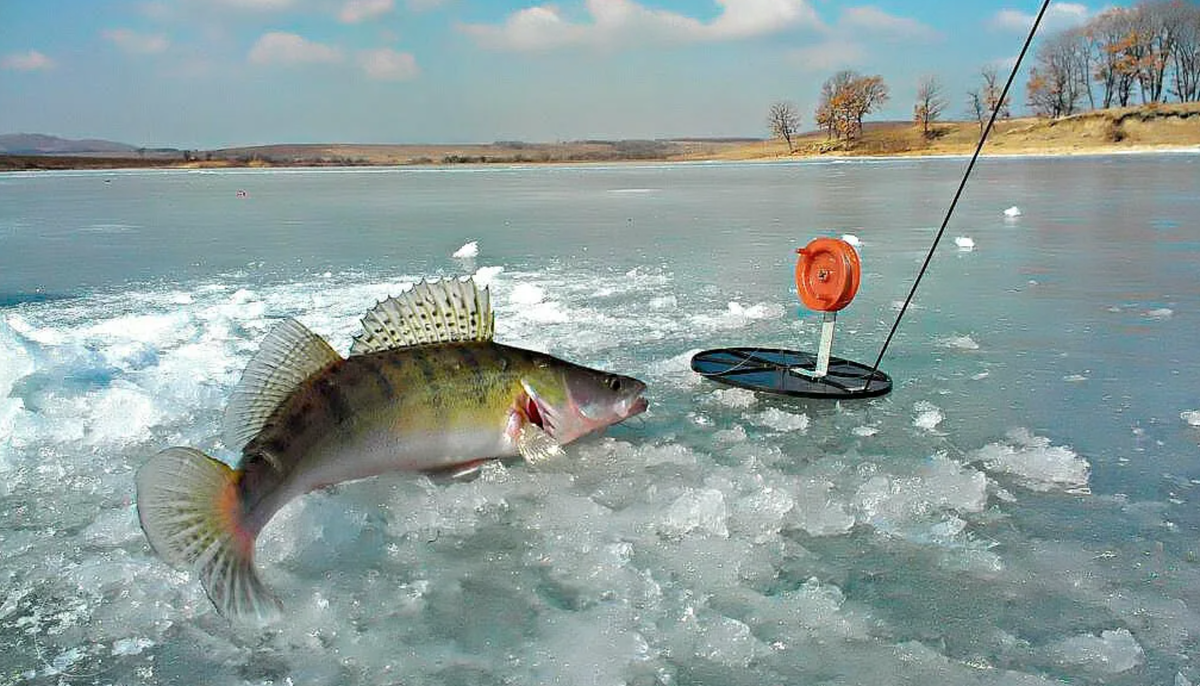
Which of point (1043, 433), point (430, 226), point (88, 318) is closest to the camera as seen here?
point (1043, 433)

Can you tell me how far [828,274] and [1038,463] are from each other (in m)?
1.41

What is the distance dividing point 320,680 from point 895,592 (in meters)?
1.64

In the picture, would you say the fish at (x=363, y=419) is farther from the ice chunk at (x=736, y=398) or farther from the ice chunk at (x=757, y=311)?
the ice chunk at (x=757, y=311)

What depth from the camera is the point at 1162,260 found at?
888 centimetres

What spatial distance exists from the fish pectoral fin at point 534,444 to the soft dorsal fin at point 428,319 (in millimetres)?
399

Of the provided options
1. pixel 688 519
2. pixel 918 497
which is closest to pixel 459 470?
pixel 688 519

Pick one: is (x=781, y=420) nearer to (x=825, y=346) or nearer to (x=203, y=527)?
(x=825, y=346)

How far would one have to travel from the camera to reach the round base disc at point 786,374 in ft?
14.2

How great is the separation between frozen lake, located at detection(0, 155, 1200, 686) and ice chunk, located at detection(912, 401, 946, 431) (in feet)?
0.09

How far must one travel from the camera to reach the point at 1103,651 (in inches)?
88.0

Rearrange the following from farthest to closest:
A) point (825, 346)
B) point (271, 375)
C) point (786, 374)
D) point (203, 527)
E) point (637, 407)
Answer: point (786, 374) < point (825, 346) < point (637, 407) < point (271, 375) < point (203, 527)

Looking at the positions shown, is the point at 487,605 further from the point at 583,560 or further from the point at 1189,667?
the point at 1189,667

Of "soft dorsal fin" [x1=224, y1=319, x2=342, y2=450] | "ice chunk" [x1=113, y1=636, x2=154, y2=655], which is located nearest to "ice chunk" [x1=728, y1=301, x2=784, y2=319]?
"soft dorsal fin" [x1=224, y1=319, x2=342, y2=450]

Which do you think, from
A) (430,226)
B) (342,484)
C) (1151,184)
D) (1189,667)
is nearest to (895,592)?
(1189,667)
